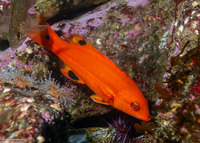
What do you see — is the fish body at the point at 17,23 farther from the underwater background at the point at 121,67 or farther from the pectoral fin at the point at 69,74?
the pectoral fin at the point at 69,74

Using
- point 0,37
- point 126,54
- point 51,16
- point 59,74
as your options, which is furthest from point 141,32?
point 0,37

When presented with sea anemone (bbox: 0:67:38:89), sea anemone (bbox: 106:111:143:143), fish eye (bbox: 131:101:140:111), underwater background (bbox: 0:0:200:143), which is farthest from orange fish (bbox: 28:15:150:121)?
sea anemone (bbox: 106:111:143:143)

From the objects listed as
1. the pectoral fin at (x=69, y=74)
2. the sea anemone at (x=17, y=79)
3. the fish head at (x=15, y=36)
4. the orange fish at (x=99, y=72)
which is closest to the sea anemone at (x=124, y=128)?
the orange fish at (x=99, y=72)

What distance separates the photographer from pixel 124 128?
157 inches

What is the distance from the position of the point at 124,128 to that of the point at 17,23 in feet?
10.7

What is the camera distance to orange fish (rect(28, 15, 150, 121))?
2930 millimetres

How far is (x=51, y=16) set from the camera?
4.83m

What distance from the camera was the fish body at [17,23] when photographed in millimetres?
2543

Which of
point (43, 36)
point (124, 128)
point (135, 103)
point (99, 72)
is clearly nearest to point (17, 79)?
point (43, 36)

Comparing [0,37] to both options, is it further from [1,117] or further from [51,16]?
[1,117]

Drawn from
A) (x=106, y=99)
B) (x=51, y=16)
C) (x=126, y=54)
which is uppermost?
(x=51, y=16)

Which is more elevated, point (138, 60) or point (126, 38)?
point (126, 38)

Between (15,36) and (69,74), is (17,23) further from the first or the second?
(69,74)

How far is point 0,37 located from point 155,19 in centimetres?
470
